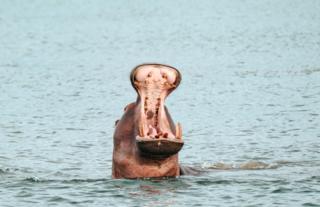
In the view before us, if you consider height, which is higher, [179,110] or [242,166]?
[179,110]

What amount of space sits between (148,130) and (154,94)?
44 centimetres

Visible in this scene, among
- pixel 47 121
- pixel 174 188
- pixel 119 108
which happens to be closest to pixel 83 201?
pixel 174 188

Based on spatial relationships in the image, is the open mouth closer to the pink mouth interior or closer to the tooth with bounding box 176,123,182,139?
the pink mouth interior

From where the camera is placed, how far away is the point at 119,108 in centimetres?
2522

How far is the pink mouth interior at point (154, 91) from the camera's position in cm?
1277

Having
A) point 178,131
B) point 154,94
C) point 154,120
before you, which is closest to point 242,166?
point 154,120

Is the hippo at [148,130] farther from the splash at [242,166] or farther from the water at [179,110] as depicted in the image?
the splash at [242,166]

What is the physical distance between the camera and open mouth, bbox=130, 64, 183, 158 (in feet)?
41.8

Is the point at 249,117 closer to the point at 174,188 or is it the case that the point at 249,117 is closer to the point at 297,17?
the point at 174,188

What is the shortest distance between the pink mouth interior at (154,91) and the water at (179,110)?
743 millimetres

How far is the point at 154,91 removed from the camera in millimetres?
12820

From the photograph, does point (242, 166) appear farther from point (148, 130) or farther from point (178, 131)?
point (178, 131)

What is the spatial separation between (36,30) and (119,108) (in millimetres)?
32889

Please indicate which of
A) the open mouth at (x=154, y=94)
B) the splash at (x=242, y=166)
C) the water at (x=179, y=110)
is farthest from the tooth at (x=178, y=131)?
the splash at (x=242, y=166)
